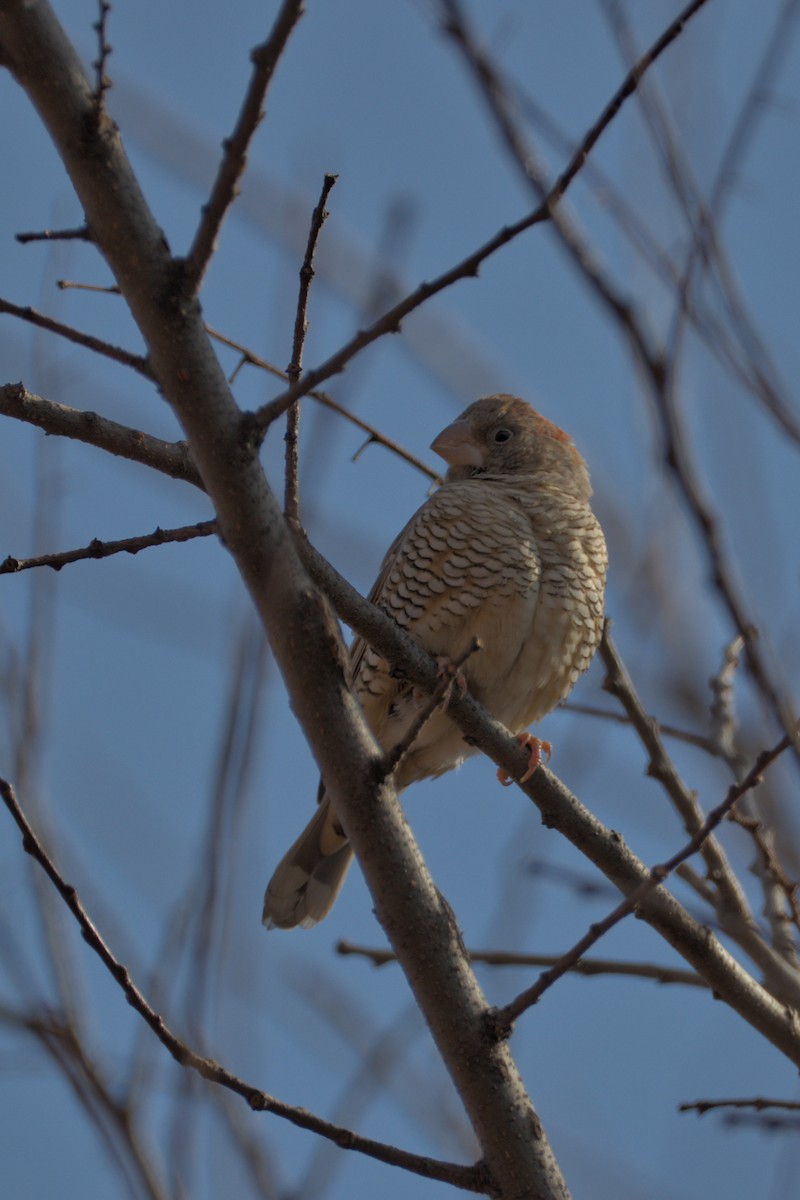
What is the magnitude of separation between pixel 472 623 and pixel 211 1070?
2742 mm

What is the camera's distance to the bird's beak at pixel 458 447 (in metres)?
6.45

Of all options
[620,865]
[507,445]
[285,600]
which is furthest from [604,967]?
[507,445]

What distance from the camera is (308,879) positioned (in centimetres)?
512

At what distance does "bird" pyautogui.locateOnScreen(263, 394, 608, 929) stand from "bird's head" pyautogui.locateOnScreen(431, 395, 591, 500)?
2.38 feet

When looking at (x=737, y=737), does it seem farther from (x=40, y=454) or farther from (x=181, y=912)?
(x=40, y=454)

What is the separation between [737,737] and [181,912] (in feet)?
6.83

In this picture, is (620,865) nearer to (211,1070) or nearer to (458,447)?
(211,1070)

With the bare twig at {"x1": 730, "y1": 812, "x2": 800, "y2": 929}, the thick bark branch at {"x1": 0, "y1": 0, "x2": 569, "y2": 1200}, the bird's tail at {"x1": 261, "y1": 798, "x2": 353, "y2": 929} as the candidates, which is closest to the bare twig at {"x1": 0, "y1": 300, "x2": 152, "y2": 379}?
the thick bark branch at {"x1": 0, "y1": 0, "x2": 569, "y2": 1200}

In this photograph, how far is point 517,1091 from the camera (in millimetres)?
2637

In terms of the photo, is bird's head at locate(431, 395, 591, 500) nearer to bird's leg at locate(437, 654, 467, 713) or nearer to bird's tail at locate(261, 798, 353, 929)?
bird's leg at locate(437, 654, 467, 713)

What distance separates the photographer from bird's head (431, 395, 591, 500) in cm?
632

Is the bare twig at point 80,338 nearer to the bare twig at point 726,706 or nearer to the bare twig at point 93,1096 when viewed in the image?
the bare twig at point 93,1096

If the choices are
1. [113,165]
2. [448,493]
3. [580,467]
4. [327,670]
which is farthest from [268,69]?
[580,467]

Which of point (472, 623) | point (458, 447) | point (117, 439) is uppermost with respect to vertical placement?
point (458, 447)
